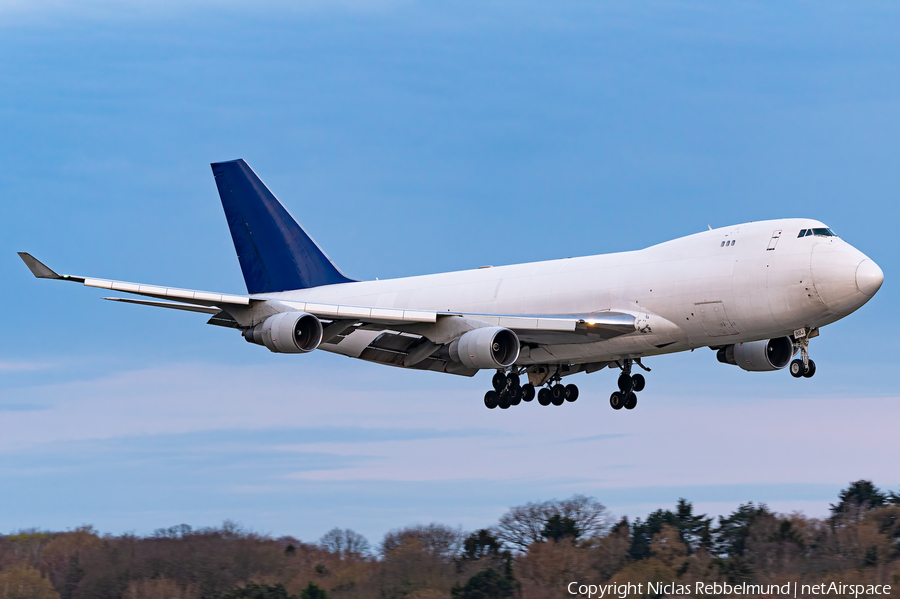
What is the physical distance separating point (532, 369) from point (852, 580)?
16510 millimetres

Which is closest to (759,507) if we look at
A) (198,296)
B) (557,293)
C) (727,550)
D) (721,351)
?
(727,550)

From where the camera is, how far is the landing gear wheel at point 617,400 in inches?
1594

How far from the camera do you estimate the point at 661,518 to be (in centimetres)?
6003

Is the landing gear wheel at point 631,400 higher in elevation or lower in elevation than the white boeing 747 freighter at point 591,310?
lower

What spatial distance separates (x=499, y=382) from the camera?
40.0m

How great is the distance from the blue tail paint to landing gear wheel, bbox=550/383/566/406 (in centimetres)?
1144

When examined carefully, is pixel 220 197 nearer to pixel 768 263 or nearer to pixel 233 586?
pixel 233 586

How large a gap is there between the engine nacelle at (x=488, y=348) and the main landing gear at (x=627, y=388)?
20.9 feet

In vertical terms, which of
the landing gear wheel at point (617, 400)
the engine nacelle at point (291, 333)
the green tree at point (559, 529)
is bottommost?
Result: the green tree at point (559, 529)

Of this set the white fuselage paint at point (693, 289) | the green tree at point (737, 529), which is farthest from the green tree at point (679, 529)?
the white fuselage paint at point (693, 289)

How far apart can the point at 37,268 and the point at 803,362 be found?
943 inches

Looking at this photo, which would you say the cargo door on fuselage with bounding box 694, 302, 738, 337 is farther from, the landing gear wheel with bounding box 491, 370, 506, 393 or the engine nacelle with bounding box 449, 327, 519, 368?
the landing gear wheel with bounding box 491, 370, 506, 393

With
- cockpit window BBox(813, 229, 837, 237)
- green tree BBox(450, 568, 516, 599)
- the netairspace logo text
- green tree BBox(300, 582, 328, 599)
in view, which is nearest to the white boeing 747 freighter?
cockpit window BBox(813, 229, 837, 237)

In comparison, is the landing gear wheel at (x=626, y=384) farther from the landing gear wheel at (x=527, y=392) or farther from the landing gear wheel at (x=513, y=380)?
the landing gear wheel at (x=513, y=380)
